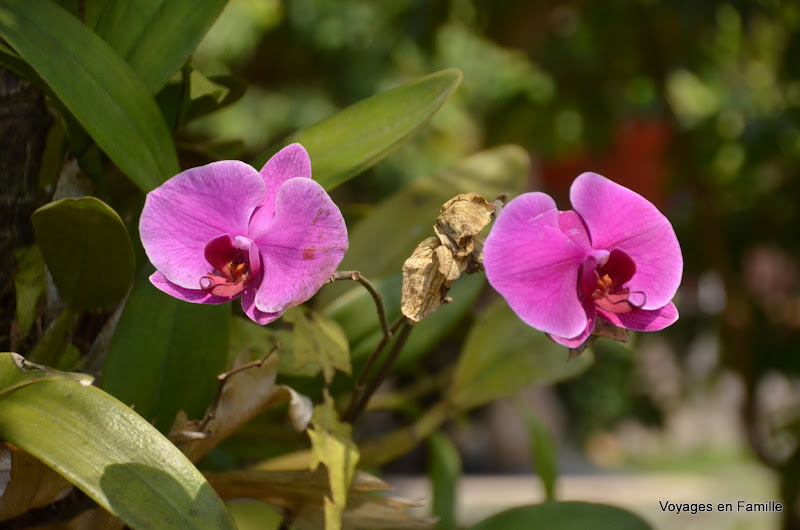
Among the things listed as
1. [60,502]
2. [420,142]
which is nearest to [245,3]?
[420,142]

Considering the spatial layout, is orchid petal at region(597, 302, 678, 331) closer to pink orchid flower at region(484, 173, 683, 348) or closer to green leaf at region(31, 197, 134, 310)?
pink orchid flower at region(484, 173, 683, 348)

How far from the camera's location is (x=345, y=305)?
1.79ft

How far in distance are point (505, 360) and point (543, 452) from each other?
0.51ft

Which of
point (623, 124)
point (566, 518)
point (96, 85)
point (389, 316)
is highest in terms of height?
point (96, 85)

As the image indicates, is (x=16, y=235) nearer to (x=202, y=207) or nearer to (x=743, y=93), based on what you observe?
(x=202, y=207)

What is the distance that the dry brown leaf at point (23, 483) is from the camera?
35 cm

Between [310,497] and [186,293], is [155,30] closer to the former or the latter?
[186,293]

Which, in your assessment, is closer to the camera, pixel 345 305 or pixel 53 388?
pixel 53 388

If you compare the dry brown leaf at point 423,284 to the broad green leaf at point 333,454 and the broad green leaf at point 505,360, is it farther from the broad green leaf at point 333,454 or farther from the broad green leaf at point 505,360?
the broad green leaf at point 505,360

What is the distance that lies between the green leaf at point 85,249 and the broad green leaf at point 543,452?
0.43m

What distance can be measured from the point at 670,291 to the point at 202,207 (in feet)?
0.71

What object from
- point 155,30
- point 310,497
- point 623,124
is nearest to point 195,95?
point 155,30

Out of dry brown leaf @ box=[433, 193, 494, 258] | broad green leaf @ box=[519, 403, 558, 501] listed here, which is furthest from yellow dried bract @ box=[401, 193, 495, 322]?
broad green leaf @ box=[519, 403, 558, 501]

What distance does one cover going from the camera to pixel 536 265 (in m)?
0.31
